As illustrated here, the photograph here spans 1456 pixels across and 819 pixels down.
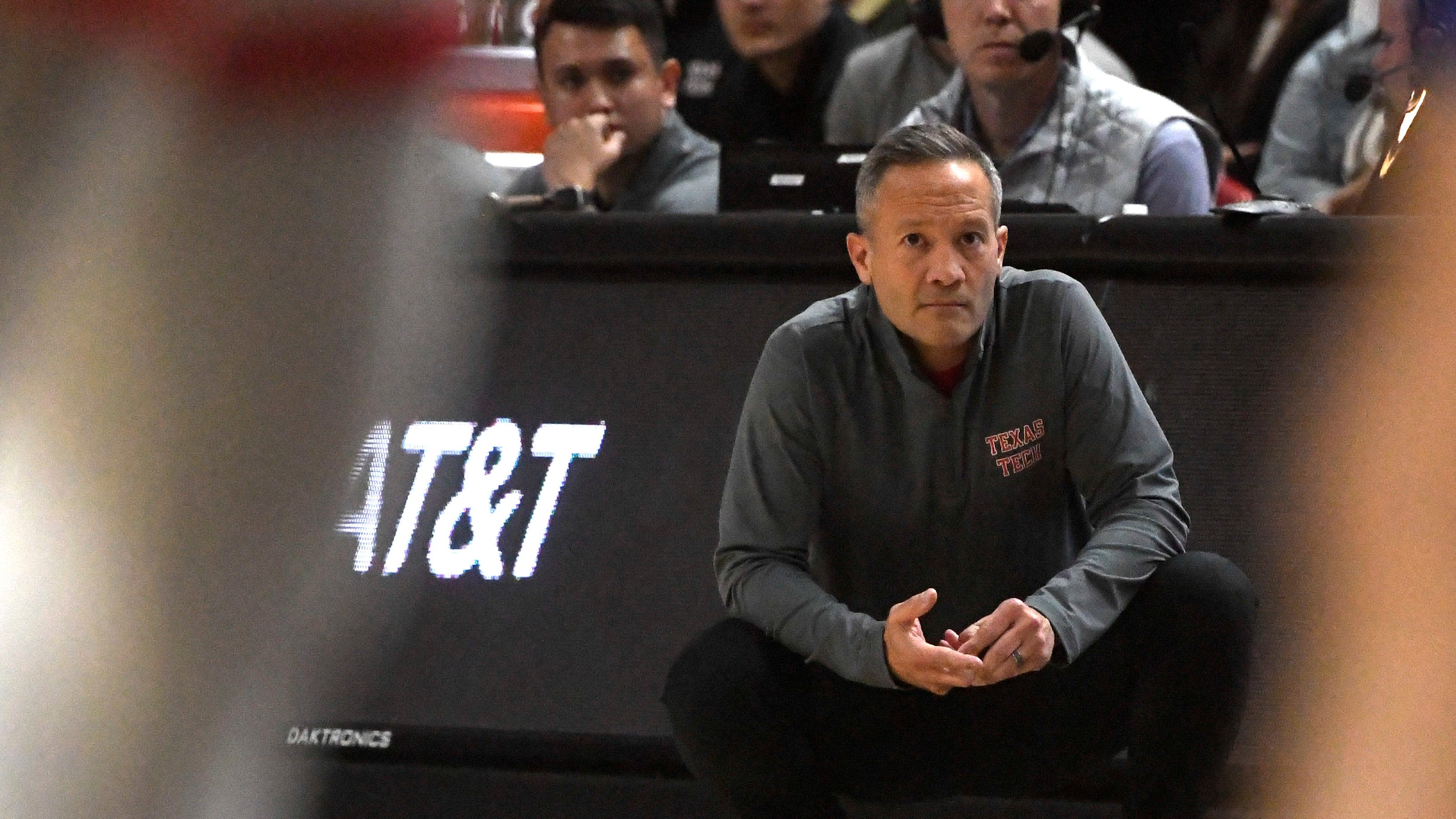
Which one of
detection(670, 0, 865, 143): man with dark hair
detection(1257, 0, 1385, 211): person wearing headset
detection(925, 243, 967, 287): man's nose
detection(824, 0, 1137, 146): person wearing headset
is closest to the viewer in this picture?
detection(925, 243, 967, 287): man's nose

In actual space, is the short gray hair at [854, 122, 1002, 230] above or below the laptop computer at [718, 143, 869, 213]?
above

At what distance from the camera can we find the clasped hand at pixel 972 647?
2.34 m

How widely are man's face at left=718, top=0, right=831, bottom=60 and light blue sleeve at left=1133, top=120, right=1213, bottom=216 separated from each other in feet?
4.63

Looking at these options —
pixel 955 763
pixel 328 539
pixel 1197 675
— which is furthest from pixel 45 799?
pixel 1197 675

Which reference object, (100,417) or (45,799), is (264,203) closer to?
(100,417)

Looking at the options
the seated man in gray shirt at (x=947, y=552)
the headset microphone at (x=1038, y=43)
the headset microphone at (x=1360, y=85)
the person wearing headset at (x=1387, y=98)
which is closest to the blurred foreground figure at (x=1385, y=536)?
the person wearing headset at (x=1387, y=98)

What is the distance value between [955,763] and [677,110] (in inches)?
112

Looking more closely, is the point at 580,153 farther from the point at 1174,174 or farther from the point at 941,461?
the point at 941,461

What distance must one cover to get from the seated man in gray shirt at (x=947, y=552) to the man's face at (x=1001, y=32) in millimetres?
1000

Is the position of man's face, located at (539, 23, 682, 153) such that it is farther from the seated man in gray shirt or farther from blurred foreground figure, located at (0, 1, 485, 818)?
the seated man in gray shirt

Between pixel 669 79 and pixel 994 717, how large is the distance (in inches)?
84.8

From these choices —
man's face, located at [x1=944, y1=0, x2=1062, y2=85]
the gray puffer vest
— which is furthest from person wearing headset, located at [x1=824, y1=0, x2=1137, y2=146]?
the gray puffer vest

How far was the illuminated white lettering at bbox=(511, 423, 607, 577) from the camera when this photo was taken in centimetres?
321

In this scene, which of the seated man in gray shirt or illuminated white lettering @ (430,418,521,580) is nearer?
the seated man in gray shirt
